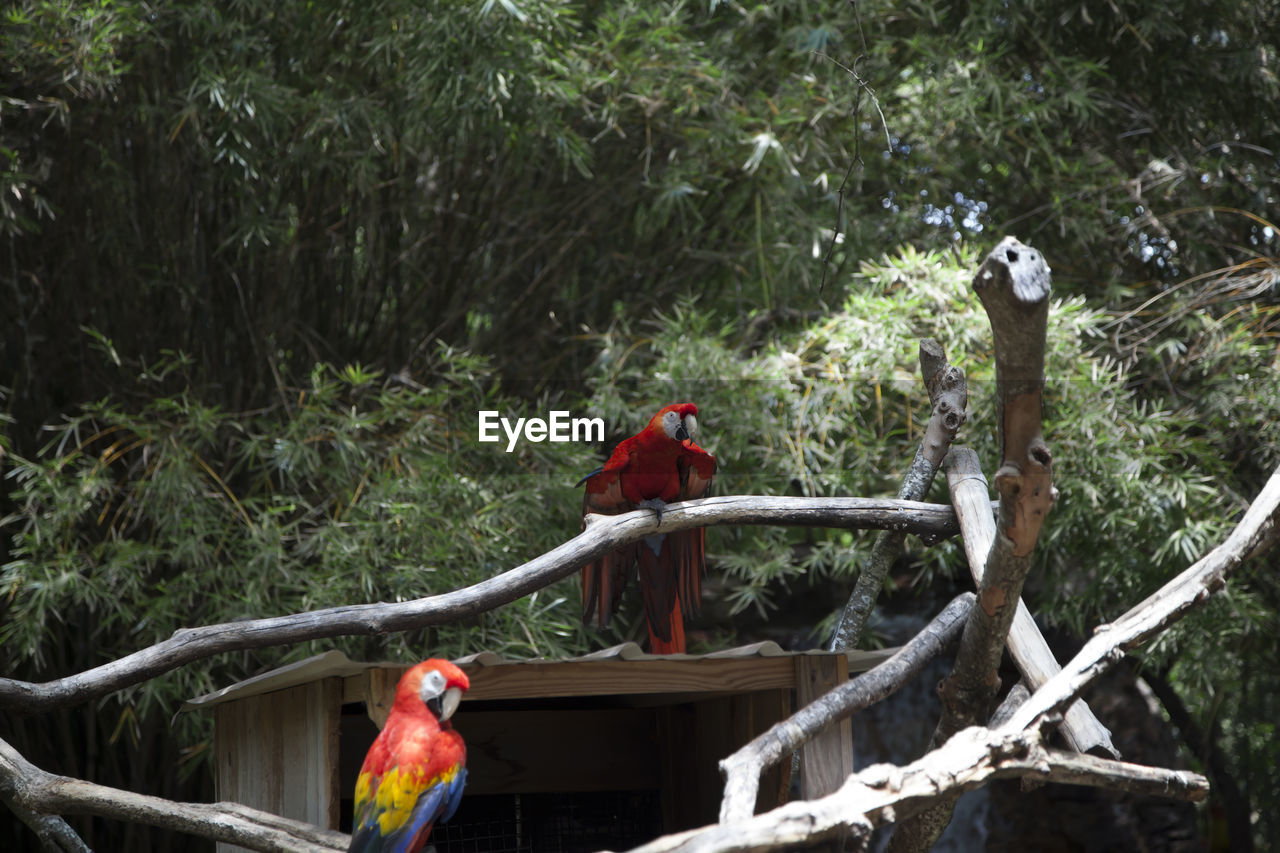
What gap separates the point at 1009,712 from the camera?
5.27ft

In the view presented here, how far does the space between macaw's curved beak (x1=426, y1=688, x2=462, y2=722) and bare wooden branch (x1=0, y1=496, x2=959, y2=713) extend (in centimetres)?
32

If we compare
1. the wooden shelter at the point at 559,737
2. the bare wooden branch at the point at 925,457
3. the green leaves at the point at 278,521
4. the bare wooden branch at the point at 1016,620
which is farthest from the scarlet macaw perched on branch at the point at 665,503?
the green leaves at the point at 278,521

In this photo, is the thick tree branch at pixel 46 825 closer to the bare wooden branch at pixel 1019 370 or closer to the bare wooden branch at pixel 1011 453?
the bare wooden branch at pixel 1011 453

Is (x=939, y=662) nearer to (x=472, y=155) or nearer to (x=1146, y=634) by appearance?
(x=472, y=155)

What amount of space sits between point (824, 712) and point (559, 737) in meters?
0.89

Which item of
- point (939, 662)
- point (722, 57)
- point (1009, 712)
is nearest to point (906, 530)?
point (1009, 712)

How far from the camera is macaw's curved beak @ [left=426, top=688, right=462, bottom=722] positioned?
1.38 m

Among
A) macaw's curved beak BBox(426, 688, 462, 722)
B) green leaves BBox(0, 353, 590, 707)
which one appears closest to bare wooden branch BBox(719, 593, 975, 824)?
macaw's curved beak BBox(426, 688, 462, 722)

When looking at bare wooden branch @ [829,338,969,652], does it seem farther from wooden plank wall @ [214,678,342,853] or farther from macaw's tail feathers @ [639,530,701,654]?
wooden plank wall @ [214,678,342,853]

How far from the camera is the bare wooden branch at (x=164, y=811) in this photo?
1.49 metres

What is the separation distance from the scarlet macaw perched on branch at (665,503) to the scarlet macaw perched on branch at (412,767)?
69cm

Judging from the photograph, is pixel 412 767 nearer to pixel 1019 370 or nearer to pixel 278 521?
pixel 1019 370

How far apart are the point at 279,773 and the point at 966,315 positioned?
78.3 inches

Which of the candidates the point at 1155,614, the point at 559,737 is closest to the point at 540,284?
the point at 559,737
